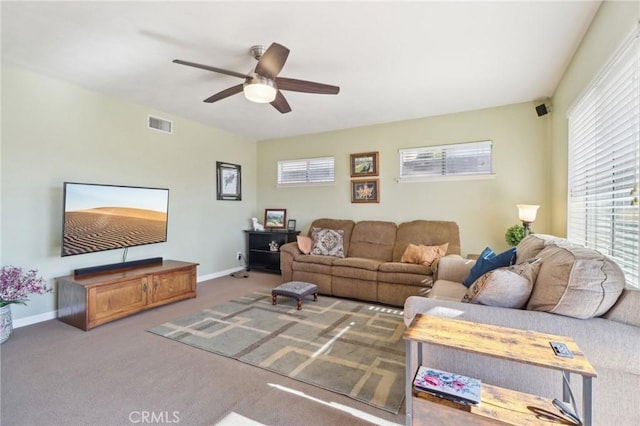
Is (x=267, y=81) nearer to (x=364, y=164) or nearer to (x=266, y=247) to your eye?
(x=364, y=164)

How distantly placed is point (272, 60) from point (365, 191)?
2.98m

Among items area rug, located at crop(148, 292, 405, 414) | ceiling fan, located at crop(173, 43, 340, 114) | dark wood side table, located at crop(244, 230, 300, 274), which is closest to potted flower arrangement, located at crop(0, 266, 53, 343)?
area rug, located at crop(148, 292, 405, 414)

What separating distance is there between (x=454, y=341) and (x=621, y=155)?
5.48 feet

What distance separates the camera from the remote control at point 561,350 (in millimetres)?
1089

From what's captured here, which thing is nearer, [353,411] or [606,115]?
[353,411]

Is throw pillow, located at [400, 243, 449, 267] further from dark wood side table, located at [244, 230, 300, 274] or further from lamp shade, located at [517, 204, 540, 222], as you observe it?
dark wood side table, located at [244, 230, 300, 274]

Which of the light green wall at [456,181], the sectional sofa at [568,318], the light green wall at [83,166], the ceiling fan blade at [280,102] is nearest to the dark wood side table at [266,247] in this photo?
the light green wall at [456,181]

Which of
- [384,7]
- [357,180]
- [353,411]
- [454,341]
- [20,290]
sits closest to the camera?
[454,341]

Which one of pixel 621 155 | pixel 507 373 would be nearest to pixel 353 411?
pixel 507 373

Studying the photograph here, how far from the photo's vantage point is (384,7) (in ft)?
6.43

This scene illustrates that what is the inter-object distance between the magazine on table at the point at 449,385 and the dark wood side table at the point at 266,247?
12.9 feet

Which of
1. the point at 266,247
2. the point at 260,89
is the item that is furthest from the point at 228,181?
the point at 260,89

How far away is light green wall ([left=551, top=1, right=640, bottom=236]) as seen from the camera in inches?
66.3

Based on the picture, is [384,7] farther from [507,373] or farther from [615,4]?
[507,373]
